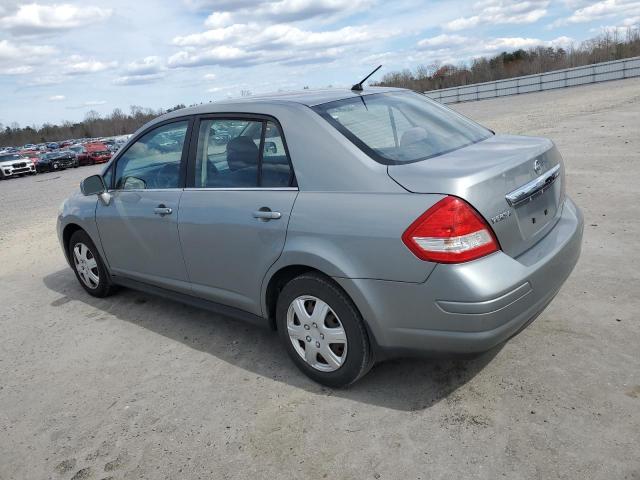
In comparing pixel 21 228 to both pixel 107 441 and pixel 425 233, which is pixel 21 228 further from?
pixel 425 233

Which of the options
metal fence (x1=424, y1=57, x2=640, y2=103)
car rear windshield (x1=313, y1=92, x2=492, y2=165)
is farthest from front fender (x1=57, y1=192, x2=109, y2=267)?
metal fence (x1=424, y1=57, x2=640, y2=103)

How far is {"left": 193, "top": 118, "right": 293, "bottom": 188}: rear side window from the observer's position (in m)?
3.56

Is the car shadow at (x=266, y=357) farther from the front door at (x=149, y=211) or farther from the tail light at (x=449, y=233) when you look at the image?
the tail light at (x=449, y=233)

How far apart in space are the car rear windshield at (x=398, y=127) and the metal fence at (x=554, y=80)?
95.6 ft

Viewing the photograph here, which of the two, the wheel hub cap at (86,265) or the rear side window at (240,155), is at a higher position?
the rear side window at (240,155)

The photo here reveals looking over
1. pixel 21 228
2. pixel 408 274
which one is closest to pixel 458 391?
pixel 408 274

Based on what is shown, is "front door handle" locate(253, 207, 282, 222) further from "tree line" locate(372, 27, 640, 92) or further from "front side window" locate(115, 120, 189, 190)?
"tree line" locate(372, 27, 640, 92)

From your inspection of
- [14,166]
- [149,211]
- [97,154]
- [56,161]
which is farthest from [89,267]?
[97,154]

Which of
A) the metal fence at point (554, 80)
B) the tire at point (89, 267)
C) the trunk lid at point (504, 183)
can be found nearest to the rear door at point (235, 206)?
the trunk lid at point (504, 183)

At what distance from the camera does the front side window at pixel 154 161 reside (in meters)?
4.29

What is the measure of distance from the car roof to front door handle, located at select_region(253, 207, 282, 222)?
2.32 feet

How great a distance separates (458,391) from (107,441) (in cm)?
203

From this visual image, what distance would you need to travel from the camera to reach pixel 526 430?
2.85m

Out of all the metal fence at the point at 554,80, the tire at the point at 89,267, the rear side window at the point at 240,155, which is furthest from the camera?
the metal fence at the point at 554,80
